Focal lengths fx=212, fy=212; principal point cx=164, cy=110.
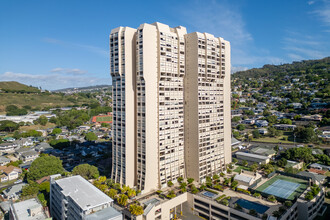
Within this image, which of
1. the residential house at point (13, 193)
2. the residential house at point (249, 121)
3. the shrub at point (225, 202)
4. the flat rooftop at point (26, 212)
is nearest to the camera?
the flat rooftop at point (26, 212)

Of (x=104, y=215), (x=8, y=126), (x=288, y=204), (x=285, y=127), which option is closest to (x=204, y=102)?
(x=288, y=204)

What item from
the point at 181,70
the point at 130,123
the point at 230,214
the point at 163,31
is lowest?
the point at 230,214

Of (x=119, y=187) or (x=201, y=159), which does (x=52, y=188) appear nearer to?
(x=119, y=187)

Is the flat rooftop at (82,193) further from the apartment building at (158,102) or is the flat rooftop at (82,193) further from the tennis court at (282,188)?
the tennis court at (282,188)

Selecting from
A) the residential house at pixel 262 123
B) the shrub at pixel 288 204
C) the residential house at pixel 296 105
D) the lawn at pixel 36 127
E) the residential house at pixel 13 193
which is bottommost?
the residential house at pixel 13 193

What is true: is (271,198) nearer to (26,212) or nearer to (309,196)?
(309,196)

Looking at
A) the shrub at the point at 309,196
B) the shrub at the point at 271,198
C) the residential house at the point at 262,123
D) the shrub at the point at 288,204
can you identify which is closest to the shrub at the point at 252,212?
Answer: the shrub at the point at 288,204

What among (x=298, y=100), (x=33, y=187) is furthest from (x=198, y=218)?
(x=298, y=100)

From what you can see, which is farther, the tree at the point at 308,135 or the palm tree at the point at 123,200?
the tree at the point at 308,135
